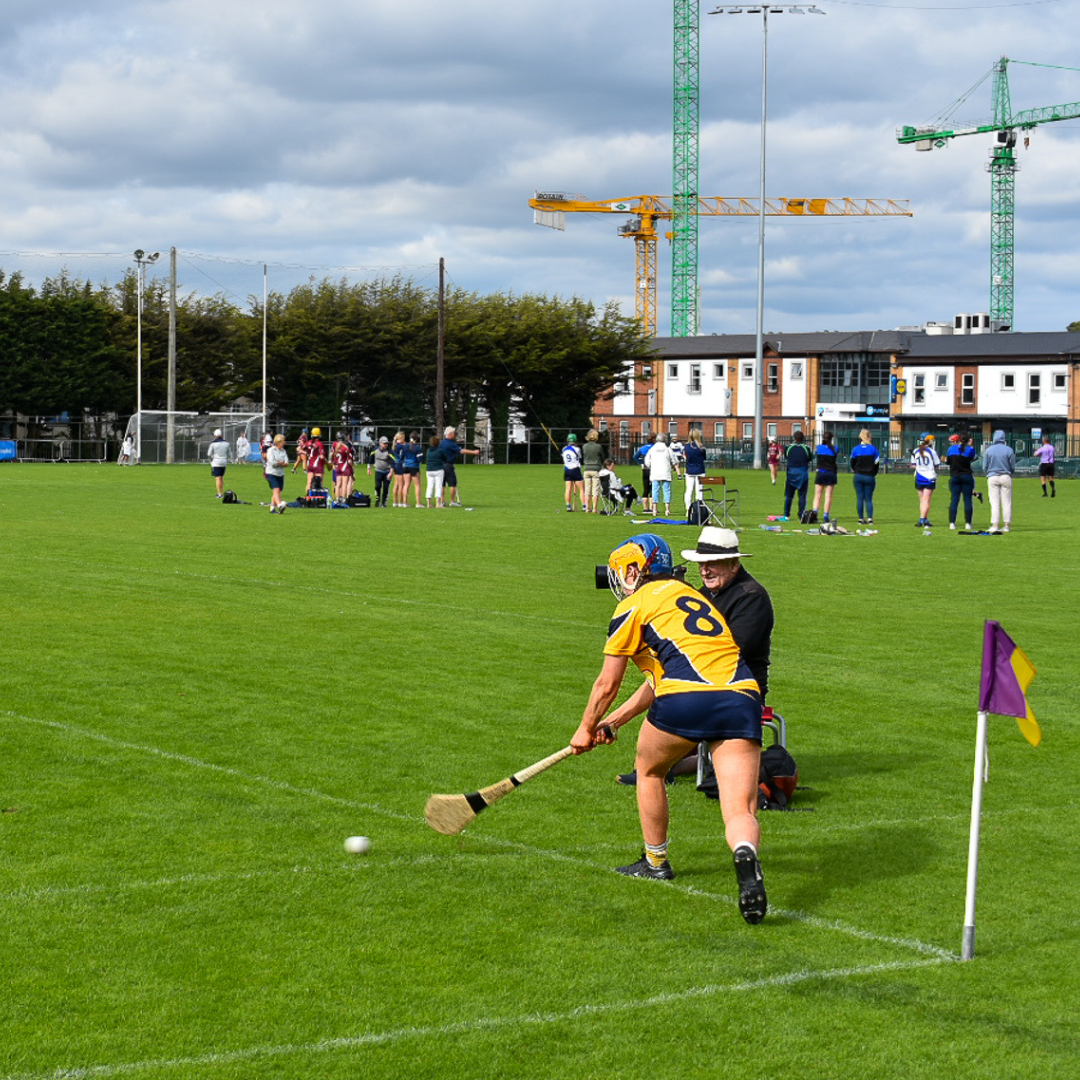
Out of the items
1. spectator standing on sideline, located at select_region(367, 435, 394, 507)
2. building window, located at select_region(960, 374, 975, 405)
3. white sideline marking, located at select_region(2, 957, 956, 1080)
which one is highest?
building window, located at select_region(960, 374, 975, 405)

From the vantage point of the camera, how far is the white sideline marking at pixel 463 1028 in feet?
15.9

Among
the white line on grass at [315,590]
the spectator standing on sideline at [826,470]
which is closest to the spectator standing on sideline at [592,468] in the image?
the spectator standing on sideline at [826,470]

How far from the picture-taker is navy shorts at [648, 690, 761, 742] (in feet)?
21.3

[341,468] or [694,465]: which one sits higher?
[694,465]

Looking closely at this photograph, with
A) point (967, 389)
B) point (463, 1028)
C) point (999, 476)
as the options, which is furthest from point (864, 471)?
point (967, 389)

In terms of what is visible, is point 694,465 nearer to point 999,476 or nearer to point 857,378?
point 999,476

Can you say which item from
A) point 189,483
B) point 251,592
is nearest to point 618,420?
point 189,483

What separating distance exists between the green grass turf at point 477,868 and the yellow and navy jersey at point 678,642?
1035mm

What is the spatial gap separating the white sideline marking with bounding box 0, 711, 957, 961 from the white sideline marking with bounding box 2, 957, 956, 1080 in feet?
0.77

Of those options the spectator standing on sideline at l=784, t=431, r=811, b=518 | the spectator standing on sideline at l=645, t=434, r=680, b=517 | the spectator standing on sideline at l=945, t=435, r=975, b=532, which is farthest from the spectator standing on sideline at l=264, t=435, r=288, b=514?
the spectator standing on sideline at l=945, t=435, r=975, b=532

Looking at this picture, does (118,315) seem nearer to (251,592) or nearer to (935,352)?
(935,352)

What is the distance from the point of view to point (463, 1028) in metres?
5.21

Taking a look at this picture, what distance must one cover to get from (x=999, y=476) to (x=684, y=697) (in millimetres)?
22940

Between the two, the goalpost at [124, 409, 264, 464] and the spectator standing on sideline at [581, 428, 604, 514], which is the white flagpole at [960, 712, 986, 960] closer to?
the spectator standing on sideline at [581, 428, 604, 514]
